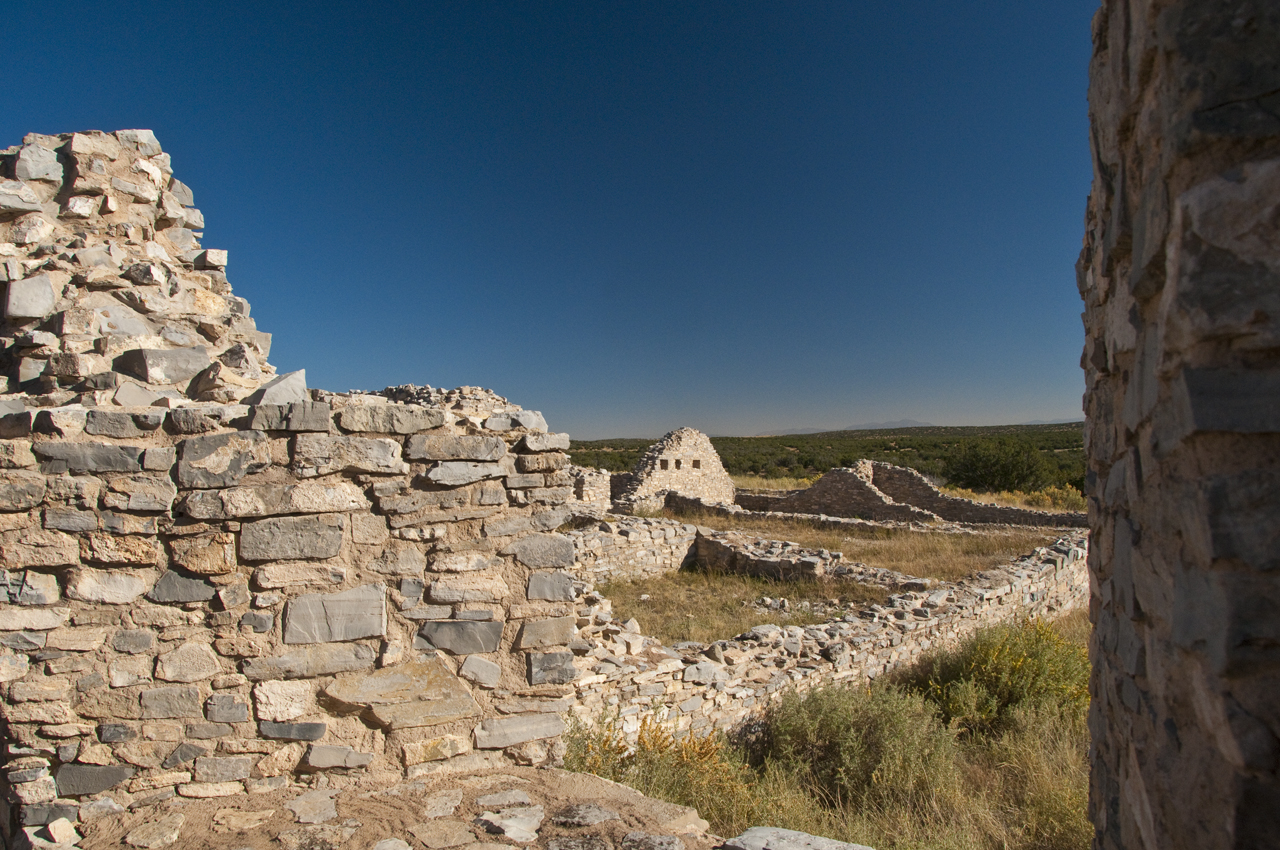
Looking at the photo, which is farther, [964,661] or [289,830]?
[964,661]

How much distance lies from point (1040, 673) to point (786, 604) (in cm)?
342

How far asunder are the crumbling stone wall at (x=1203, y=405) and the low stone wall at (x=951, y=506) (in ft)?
48.2

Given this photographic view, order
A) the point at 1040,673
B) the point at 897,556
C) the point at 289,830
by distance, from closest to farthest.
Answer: the point at 289,830 < the point at 1040,673 < the point at 897,556

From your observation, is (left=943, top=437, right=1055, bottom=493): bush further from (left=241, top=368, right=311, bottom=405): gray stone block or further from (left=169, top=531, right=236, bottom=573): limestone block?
(left=169, top=531, right=236, bottom=573): limestone block

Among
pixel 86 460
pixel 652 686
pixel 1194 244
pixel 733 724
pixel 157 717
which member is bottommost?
pixel 733 724

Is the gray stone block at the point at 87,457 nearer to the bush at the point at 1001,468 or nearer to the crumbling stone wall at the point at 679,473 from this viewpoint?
the crumbling stone wall at the point at 679,473

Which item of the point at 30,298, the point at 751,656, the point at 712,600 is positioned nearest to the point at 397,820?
the point at 30,298

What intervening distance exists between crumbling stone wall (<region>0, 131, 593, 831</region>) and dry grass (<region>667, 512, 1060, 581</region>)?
858 cm

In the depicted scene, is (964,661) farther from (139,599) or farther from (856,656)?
(139,599)

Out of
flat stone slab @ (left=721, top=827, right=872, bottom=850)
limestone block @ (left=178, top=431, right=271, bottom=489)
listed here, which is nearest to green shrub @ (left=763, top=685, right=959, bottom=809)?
flat stone slab @ (left=721, top=827, right=872, bottom=850)

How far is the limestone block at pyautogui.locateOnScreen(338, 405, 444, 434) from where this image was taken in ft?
9.79

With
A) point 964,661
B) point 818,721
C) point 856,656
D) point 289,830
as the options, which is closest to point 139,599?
point 289,830

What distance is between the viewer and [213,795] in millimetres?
2711

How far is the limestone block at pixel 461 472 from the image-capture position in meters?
3.12
